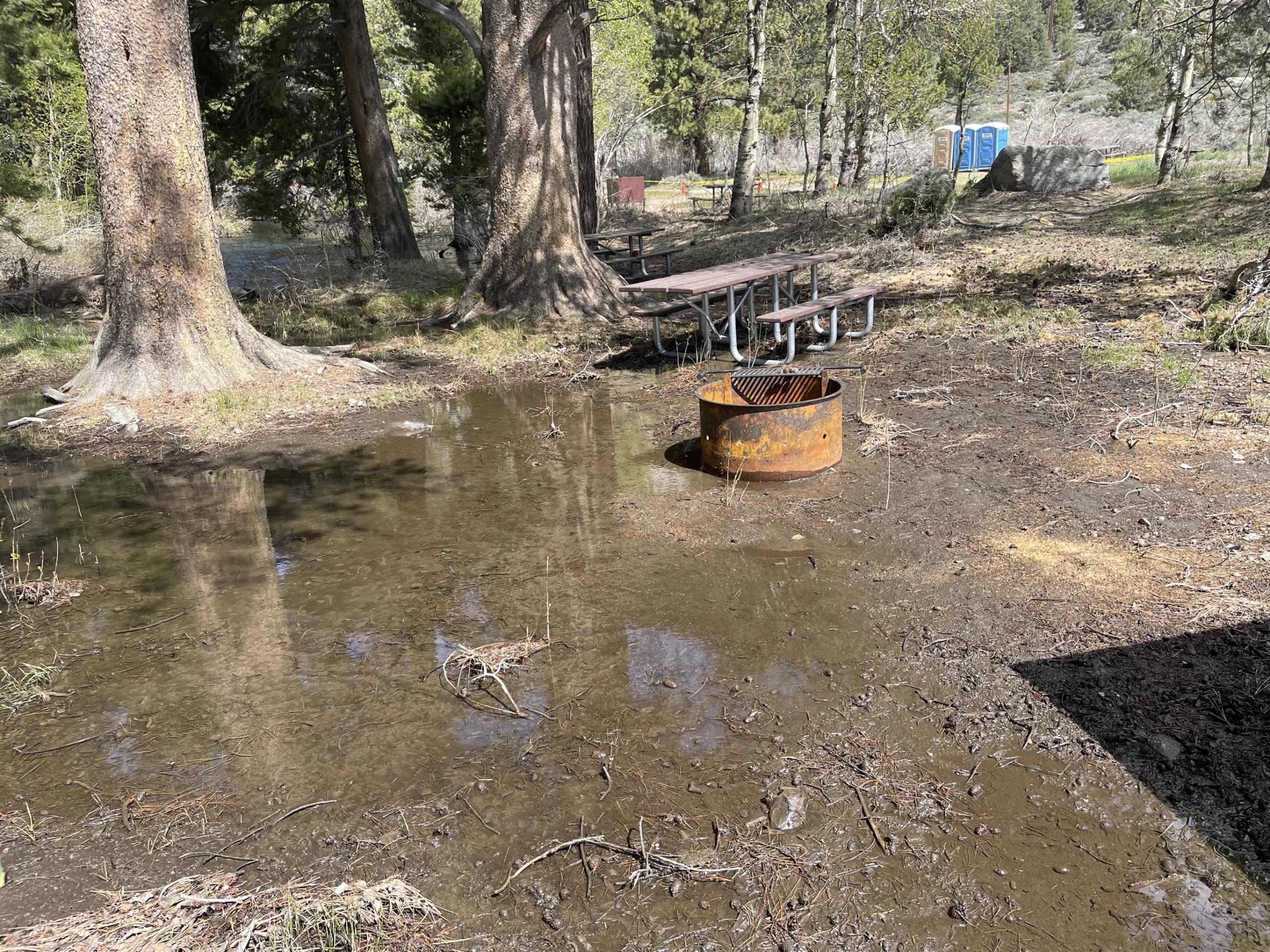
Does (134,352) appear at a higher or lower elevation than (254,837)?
higher

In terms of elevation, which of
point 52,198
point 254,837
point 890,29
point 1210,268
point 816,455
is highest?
point 890,29

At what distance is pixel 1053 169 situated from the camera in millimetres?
17266

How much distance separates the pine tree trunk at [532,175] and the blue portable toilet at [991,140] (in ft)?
119

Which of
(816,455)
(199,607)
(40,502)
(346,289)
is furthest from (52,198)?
(816,455)

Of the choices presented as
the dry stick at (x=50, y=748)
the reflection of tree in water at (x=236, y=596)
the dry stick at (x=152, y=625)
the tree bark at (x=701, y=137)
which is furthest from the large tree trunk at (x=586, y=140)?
the tree bark at (x=701, y=137)

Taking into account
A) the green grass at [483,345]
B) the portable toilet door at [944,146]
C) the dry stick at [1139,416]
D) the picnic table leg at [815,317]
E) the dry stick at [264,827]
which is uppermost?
the portable toilet door at [944,146]

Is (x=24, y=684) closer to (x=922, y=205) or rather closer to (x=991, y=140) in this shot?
(x=922, y=205)

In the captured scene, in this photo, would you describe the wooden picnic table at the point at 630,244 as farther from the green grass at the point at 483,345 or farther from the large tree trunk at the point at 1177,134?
the large tree trunk at the point at 1177,134

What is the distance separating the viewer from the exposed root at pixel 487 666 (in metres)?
3.75

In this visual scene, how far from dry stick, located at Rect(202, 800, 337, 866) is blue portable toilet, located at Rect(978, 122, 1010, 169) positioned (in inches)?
1783

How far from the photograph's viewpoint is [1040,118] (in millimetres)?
53938

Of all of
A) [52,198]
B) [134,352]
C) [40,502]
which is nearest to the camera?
[40,502]

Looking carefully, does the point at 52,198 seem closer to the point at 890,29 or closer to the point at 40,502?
the point at 40,502

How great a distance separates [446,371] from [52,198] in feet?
36.0
